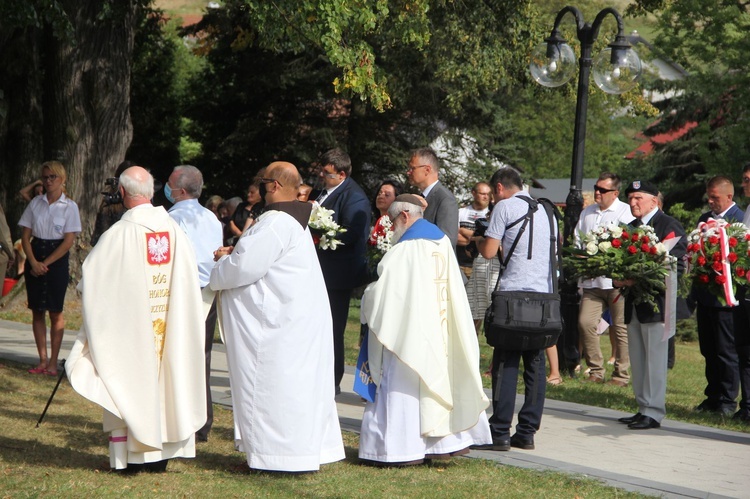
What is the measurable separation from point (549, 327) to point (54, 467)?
12.0ft

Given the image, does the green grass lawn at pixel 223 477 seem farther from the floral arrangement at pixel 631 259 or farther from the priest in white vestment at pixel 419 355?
the floral arrangement at pixel 631 259

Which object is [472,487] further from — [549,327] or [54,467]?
[54,467]

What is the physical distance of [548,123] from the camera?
54.9 meters

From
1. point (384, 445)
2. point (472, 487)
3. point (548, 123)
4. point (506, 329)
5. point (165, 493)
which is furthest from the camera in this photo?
point (548, 123)

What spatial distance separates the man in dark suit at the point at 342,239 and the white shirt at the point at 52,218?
289cm

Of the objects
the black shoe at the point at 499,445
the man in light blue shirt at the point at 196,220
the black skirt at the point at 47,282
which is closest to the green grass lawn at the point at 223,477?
the black shoe at the point at 499,445

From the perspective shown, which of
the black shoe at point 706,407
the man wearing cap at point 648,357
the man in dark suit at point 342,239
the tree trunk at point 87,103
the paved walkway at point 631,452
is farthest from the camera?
the tree trunk at point 87,103

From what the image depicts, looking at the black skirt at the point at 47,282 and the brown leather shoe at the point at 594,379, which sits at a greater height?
the black skirt at the point at 47,282

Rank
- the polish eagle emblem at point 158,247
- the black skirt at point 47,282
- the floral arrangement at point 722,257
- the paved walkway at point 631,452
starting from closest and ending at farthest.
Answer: the polish eagle emblem at point 158,247
the paved walkway at point 631,452
the floral arrangement at point 722,257
the black skirt at point 47,282

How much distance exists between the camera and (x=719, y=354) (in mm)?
10258

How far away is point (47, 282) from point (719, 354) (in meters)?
6.74

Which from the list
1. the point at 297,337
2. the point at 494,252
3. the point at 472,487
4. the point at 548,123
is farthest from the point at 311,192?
the point at 548,123

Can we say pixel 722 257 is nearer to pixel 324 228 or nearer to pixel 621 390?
pixel 621 390

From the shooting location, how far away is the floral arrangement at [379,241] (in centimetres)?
927
